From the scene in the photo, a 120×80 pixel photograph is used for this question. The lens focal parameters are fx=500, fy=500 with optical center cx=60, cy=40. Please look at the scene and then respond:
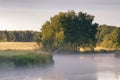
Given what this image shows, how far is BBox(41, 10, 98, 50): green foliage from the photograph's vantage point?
94562 millimetres

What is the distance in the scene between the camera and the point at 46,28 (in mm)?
94875

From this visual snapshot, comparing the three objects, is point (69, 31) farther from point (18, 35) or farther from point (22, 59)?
point (18, 35)

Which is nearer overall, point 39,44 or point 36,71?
point 36,71

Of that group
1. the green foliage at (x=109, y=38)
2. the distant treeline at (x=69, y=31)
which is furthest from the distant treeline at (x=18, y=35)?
the distant treeline at (x=69, y=31)

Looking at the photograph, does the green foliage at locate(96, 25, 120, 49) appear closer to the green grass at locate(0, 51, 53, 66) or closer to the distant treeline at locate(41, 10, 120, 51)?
the distant treeline at locate(41, 10, 120, 51)

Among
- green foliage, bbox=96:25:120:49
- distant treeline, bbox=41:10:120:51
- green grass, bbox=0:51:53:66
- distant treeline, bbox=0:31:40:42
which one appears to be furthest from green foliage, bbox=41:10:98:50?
distant treeline, bbox=0:31:40:42

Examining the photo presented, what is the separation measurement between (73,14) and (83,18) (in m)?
2.38

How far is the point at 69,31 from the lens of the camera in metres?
97.6

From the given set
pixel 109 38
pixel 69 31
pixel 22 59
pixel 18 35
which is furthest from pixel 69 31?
pixel 18 35

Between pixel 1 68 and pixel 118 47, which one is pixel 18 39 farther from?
pixel 1 68

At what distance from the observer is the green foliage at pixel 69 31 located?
94562 millimetres

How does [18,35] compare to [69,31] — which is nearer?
[69,31]

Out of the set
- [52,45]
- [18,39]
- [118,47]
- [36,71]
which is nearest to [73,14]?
[52,45]

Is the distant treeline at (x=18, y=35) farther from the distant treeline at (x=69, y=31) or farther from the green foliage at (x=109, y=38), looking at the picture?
the distant treeline at (x=69, y=31)
